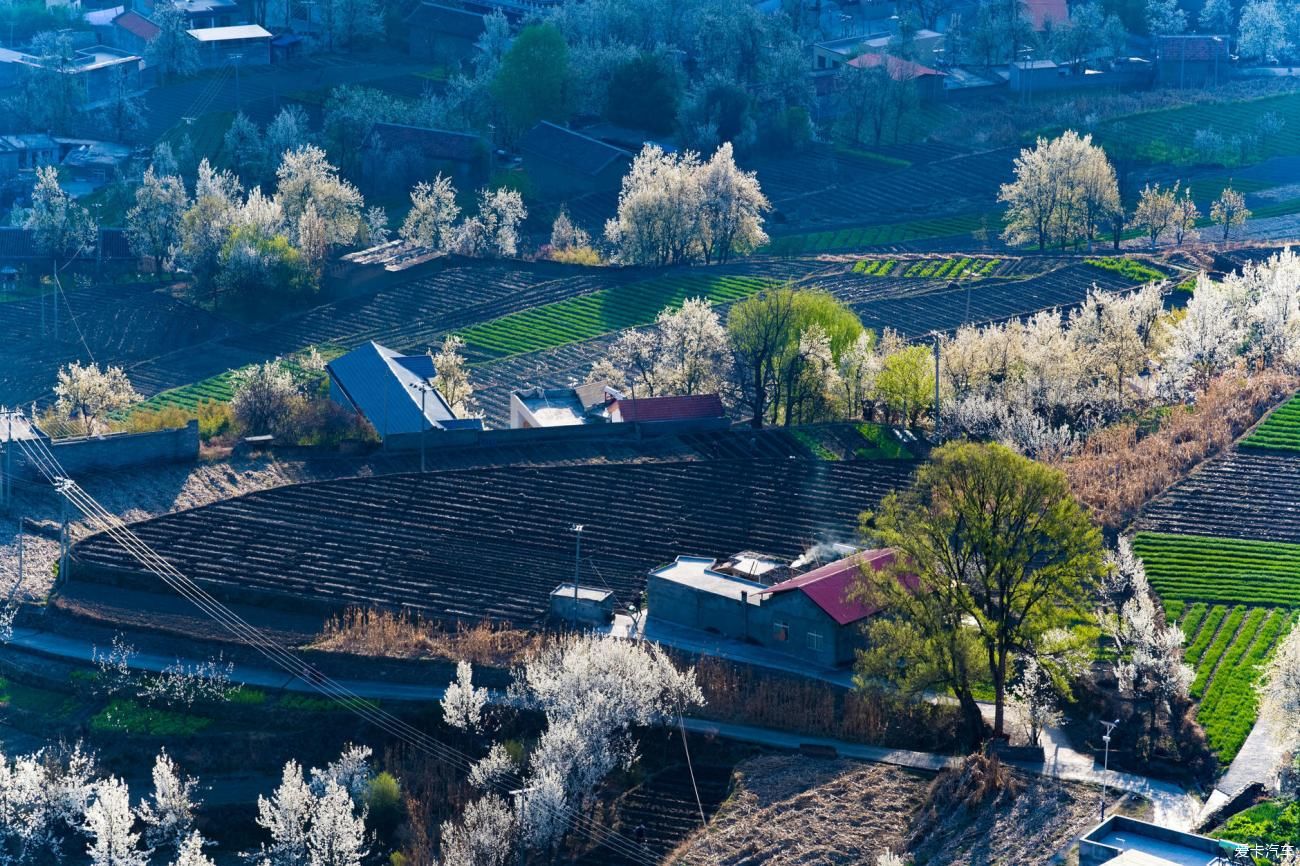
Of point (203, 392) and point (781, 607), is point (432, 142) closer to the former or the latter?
point (203, 392)

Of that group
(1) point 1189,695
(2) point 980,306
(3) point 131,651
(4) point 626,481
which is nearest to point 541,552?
(4) point 626,481

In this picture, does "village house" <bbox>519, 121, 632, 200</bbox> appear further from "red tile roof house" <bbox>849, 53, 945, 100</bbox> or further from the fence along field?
the fence along field

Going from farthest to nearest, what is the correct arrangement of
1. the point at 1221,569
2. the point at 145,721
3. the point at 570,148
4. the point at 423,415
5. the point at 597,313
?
the point at 570,148, the point at 597,313, the point at 423,415, the point at 1221,569, the point at 145,721

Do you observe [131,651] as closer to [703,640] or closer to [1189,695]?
[703,640]

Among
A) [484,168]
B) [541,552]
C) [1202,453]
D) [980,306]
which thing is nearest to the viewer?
[541,552]

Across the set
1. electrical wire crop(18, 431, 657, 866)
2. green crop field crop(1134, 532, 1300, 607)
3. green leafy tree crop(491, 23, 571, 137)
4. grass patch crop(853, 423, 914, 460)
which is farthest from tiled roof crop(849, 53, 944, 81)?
electrical wire crop(18, 431, 657, 866)

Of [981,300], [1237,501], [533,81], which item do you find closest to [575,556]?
[1237,501]
